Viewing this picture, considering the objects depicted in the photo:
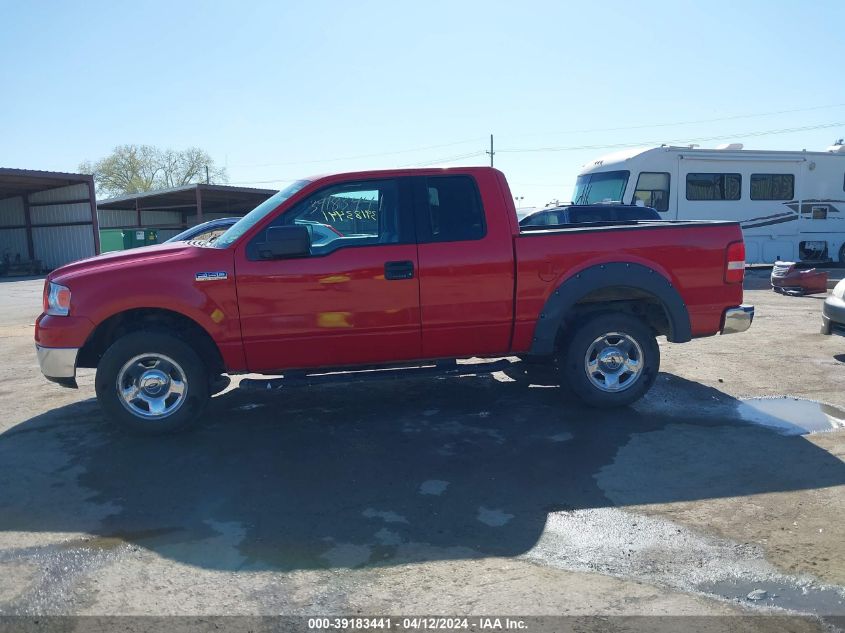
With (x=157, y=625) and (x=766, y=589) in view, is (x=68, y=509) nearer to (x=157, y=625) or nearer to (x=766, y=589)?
(x=157, y=625)

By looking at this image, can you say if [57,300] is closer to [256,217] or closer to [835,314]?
[256,217]

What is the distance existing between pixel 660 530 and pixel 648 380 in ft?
7.44

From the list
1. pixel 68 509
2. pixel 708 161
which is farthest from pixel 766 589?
pixel 708 161

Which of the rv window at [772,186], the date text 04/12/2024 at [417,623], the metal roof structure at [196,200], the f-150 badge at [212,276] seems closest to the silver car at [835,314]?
the date text 04/12/2024 at [417,623]

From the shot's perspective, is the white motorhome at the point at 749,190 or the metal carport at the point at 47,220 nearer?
the white motorhome at the point at 749,190

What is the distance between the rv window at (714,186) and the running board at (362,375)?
15256 millimetres

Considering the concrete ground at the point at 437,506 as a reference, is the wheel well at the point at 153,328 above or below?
above

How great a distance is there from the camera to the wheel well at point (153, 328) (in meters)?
5.11

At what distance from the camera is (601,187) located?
715 inches

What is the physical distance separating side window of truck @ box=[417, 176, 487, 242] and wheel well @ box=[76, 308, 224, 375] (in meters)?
1.93

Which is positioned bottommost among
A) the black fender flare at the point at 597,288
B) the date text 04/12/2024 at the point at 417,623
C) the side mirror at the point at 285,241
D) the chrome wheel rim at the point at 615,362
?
the date text 04/12/2024 at the point at 417,623

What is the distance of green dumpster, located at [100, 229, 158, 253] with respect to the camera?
32.5 m

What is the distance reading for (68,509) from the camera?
3.91 m

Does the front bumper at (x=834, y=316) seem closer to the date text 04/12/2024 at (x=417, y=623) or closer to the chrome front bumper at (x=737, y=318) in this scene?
the chrome front bumper at (x=737, y=318)
